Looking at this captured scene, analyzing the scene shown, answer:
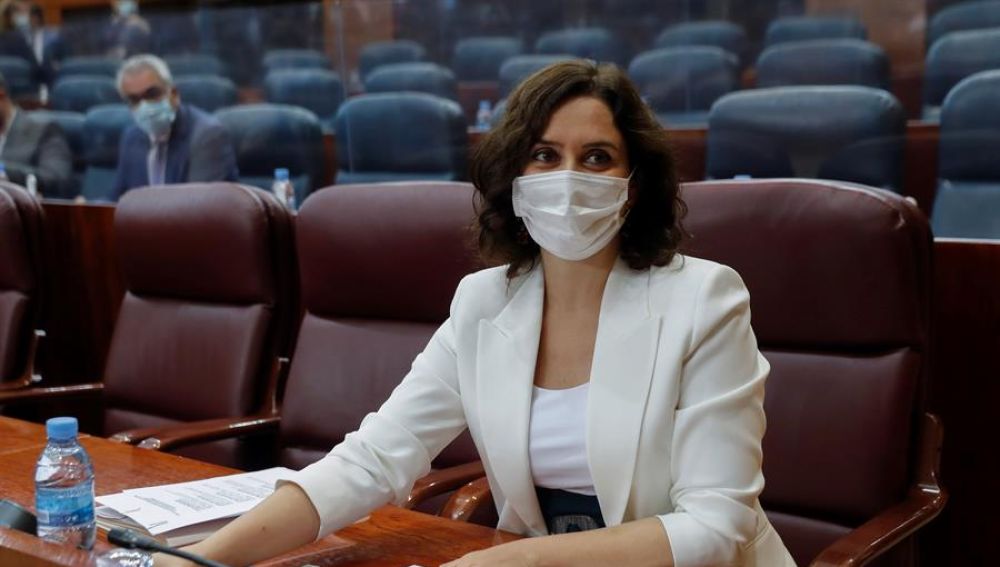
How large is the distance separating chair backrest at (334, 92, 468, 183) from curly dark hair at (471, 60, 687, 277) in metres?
2.65

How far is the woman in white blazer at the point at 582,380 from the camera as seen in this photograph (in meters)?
1.22

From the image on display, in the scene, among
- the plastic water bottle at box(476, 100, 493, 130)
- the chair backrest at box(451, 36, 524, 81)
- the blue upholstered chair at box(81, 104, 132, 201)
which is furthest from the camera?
the blue upholstered chair at box(81, 104, 132, 201)

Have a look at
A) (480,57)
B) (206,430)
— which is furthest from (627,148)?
(480,57)

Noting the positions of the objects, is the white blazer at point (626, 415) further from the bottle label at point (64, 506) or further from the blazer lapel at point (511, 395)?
the bottle label at point (64, 506)

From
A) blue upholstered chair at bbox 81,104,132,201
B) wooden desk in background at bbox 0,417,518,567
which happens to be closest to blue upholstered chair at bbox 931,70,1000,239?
wooden desk in background at bbox 0,417,518,567

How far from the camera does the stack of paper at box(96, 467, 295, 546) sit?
1.29m

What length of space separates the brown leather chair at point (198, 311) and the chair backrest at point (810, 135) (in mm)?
1720

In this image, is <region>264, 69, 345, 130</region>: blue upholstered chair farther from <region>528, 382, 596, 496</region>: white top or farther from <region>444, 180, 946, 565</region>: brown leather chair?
<region>528, 382, 596, 496</region>: white top

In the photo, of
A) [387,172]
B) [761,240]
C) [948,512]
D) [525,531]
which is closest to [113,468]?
[525,531]

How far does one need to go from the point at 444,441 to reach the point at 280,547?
0.27 meters

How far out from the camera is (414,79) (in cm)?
478

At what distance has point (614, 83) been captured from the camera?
4.49ft

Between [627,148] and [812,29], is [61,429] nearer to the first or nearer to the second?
[627,148]

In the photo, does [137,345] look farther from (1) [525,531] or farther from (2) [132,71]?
(2) [132,71]
